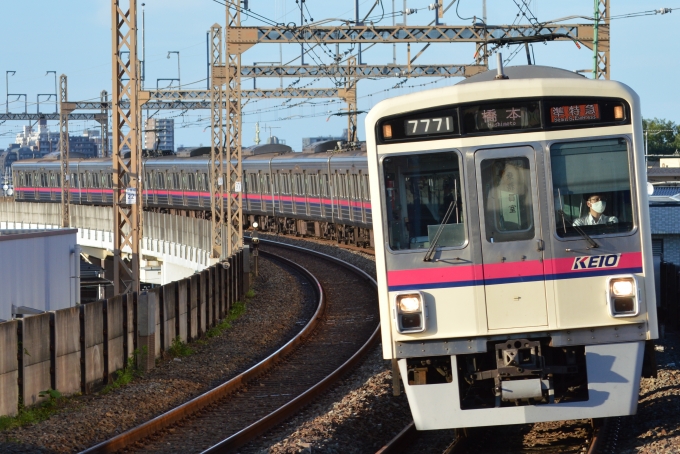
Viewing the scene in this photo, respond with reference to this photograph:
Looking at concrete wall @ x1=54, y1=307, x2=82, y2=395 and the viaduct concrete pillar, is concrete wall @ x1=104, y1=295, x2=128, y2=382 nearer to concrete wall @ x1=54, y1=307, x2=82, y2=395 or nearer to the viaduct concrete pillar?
the viaduct concrete pillar

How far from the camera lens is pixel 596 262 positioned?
25.0ft

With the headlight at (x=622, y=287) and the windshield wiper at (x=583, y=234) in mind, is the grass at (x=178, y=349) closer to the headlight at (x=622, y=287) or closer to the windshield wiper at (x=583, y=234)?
the windshield wiper at (x=583, y=234)

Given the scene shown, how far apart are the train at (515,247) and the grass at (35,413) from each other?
4220 millimetres

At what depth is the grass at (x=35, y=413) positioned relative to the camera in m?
10.0

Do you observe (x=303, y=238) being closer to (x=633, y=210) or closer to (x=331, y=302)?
(x=331, y=302)

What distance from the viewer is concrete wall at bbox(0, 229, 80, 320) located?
16.3 metres

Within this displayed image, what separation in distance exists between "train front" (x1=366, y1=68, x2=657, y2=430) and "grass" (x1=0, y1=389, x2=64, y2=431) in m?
4.22

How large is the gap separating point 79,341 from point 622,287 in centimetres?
647

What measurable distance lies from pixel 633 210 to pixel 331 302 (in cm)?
1316

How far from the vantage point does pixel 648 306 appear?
7.61 m

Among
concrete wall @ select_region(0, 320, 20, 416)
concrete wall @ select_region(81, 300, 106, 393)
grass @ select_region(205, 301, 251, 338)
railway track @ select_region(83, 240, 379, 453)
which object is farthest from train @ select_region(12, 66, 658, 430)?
grass @ select_region(205, 301, 251, 338)

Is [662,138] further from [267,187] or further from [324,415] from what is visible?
[324,415]

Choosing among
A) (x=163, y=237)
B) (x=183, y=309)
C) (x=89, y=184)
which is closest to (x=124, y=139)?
(x=183, y=309)

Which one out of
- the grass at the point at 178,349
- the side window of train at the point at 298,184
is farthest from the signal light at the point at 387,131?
the side window of train at the point at 298,184
